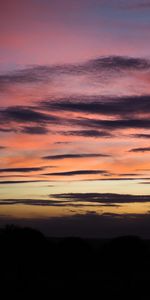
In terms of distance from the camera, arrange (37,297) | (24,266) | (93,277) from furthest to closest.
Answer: (24,266) < (93,277) < (37,297)

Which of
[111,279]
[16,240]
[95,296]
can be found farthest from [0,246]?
[95,296]

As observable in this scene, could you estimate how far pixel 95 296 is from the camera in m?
32.8

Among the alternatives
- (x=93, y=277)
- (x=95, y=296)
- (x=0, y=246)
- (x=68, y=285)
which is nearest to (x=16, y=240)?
(x=0, y=246)

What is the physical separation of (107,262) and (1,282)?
23.3 metres

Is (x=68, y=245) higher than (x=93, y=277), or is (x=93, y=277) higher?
(x=68, y=245)

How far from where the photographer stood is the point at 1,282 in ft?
120

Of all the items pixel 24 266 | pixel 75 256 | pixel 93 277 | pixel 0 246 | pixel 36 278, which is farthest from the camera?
pixel 75 256

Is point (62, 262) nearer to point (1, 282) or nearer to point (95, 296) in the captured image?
point (1, 282)

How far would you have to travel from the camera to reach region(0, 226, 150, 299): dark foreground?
34.7m

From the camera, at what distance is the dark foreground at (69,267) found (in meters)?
34.7

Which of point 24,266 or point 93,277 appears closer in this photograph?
point 93,277

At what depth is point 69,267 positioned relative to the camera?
54312 mm

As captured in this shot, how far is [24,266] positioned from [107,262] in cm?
1077

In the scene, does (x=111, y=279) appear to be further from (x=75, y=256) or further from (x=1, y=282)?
(x=75, y=256)
